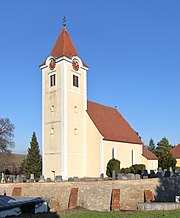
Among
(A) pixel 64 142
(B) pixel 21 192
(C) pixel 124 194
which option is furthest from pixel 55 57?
(C) pixel 124 194

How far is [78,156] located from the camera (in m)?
33.8

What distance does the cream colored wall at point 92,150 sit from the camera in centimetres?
3344

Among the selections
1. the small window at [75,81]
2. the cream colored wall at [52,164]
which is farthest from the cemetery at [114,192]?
the small window at [75,81]

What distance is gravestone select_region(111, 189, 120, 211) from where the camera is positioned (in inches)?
837

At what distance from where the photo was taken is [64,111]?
32.8m

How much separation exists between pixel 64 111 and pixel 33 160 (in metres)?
14.2

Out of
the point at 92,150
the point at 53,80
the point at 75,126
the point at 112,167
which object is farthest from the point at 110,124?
the point at 53,80

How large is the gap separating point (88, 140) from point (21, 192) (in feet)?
34.6

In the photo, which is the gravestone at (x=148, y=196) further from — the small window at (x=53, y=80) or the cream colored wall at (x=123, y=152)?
the small window at (x=53, y=80)

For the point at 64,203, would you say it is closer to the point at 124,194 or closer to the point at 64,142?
the point at 124,194

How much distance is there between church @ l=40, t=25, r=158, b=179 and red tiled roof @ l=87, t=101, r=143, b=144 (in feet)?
0.50

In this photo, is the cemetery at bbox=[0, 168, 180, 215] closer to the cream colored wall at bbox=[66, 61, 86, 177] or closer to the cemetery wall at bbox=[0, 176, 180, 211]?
the cemetery wall at bbox=[0, 176, 180, 211]

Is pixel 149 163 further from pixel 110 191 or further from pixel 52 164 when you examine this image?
pixel 110 191

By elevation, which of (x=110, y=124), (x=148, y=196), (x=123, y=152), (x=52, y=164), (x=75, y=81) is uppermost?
(x=75, y=81)
